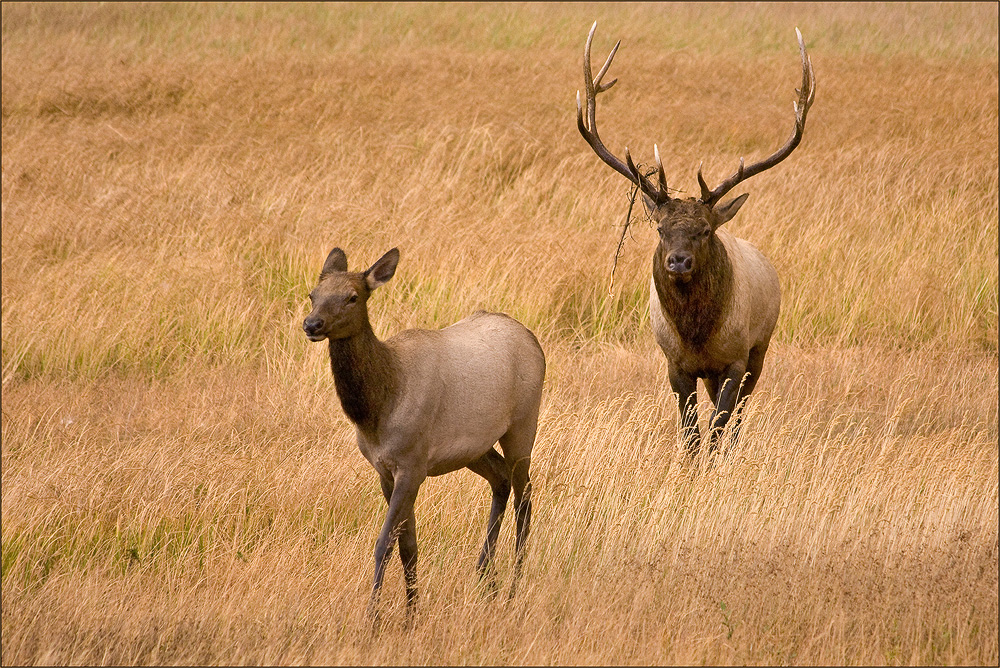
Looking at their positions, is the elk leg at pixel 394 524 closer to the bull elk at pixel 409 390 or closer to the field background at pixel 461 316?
the bull elk at pixel 409 390

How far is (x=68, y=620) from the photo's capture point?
A: 4.58 meters

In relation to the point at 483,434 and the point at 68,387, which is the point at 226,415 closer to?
the point at 68,387

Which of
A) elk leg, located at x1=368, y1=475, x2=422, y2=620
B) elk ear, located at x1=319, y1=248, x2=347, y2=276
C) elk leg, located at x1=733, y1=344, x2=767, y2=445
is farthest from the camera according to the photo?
elk leg, located at x1=733, y1=344, x2=767, y2=445

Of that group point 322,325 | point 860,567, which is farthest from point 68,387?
point 860,567

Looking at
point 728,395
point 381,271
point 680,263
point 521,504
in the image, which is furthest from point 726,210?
point 381,271

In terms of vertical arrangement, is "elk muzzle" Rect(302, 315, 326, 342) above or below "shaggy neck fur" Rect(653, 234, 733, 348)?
above

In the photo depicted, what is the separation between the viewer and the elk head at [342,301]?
4199mm

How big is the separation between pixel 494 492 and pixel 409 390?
38.9 inches

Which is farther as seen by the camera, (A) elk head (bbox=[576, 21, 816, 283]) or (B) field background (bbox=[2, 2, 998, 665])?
(A) elk head (bbox=[576, 21, 816, 283])

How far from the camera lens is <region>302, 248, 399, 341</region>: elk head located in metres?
4.20

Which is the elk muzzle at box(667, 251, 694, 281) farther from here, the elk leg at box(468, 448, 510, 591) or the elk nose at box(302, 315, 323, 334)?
the elk nose at box(302, 315, 323, 334)

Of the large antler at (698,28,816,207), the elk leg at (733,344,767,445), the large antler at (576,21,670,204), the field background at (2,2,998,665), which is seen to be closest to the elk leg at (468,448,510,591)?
the field background at (2,2,998,665)

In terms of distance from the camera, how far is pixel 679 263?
613 centimetres

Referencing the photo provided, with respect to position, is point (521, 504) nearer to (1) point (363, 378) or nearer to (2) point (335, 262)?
(1) point (363, 378)
